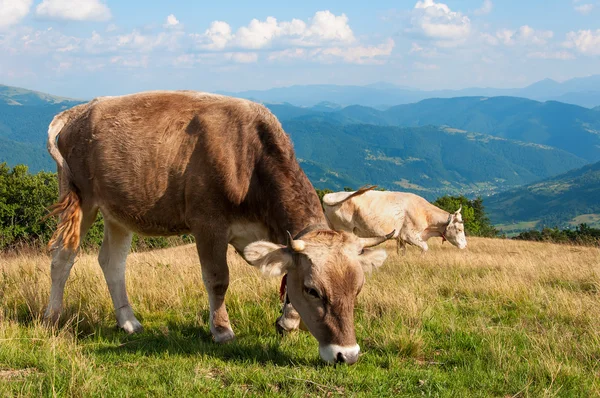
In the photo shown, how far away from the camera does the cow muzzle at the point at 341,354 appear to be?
16.4 feet

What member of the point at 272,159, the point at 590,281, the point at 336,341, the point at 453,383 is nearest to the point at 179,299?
the point at 272,159

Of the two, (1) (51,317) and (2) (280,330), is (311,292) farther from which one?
(1) (51,317)

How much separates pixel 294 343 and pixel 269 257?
4.84ft

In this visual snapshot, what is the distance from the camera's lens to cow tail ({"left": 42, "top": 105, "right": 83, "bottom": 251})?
7.03 metres

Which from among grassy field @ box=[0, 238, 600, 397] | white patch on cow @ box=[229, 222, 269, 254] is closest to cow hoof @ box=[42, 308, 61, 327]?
grassy field @ box=[0, 238, 600, 397]

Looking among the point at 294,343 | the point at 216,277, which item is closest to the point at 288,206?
Answer: the point at 216,277

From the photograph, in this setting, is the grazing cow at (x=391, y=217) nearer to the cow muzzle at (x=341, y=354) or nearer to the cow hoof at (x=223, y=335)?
the cow hoof at (x=223, y=335)

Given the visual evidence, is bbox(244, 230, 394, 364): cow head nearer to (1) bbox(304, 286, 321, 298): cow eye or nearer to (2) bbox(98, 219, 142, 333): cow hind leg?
(1) bbox(304, 286, 321, 298): cow eye

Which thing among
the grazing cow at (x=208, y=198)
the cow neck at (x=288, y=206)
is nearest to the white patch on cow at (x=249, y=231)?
the grazing cow at (x=208, y=198)

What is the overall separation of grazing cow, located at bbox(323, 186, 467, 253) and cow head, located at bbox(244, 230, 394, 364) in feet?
36.9

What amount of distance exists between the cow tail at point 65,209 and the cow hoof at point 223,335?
7.85 ft

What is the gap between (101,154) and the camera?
7.02 metres

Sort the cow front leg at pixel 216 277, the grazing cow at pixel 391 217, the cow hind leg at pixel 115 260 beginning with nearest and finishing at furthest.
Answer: the cow front leg at pixel 216 277 < the cow hind leg at pixel 115 260 < the grazing cow at pixel 391 217

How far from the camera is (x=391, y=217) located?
709 inches
